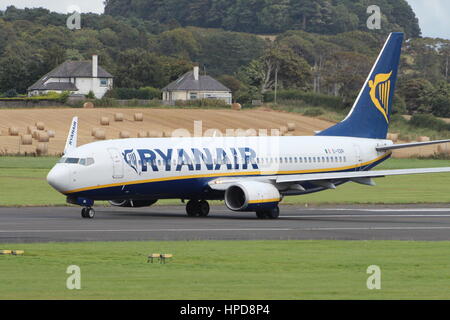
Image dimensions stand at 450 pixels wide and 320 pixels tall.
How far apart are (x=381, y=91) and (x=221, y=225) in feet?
57.0

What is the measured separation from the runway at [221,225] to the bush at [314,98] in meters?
89.8

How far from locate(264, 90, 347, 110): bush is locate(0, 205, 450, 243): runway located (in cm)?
8980

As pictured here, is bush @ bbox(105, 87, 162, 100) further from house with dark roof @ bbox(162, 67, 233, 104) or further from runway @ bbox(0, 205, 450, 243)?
runway @ bbox(0, 205, 450, 243)

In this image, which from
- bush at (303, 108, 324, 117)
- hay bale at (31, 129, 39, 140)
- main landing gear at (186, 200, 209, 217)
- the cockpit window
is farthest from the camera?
bush at (303, 108, 324, 117)

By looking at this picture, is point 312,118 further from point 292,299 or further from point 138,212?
point 292,299

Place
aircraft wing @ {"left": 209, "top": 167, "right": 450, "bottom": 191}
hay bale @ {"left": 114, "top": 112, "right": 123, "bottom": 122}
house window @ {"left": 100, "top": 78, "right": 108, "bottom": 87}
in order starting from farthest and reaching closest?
1. house window @ {"left": 100, "top": 78, "right": 108, "bottom": 87}
2. hay bale @ {"left": 114, "top": 112, "right": 123, "bottom": 122}
3. aircraft wing @ {"left": 209, "top": 167, "right": 450, "bottom": 191}

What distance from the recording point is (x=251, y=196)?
A: 144ft

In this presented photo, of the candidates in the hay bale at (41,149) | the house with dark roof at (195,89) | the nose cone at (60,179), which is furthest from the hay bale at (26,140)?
the house with dark roof at (195,89)

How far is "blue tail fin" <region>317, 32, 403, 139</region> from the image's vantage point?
5428cm

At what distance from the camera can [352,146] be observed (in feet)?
173

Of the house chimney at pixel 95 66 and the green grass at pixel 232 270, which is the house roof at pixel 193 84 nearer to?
the house chimney at pixel 95 66

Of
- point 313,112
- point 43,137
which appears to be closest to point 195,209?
point 43,137

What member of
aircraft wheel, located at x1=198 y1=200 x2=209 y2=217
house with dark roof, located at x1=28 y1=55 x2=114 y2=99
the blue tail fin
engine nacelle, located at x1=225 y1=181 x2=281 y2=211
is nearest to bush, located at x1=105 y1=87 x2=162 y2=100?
house with dark roof, located at x1=28 y1=55 x2=114 y2=99

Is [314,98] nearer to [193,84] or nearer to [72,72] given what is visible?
[193,84]
